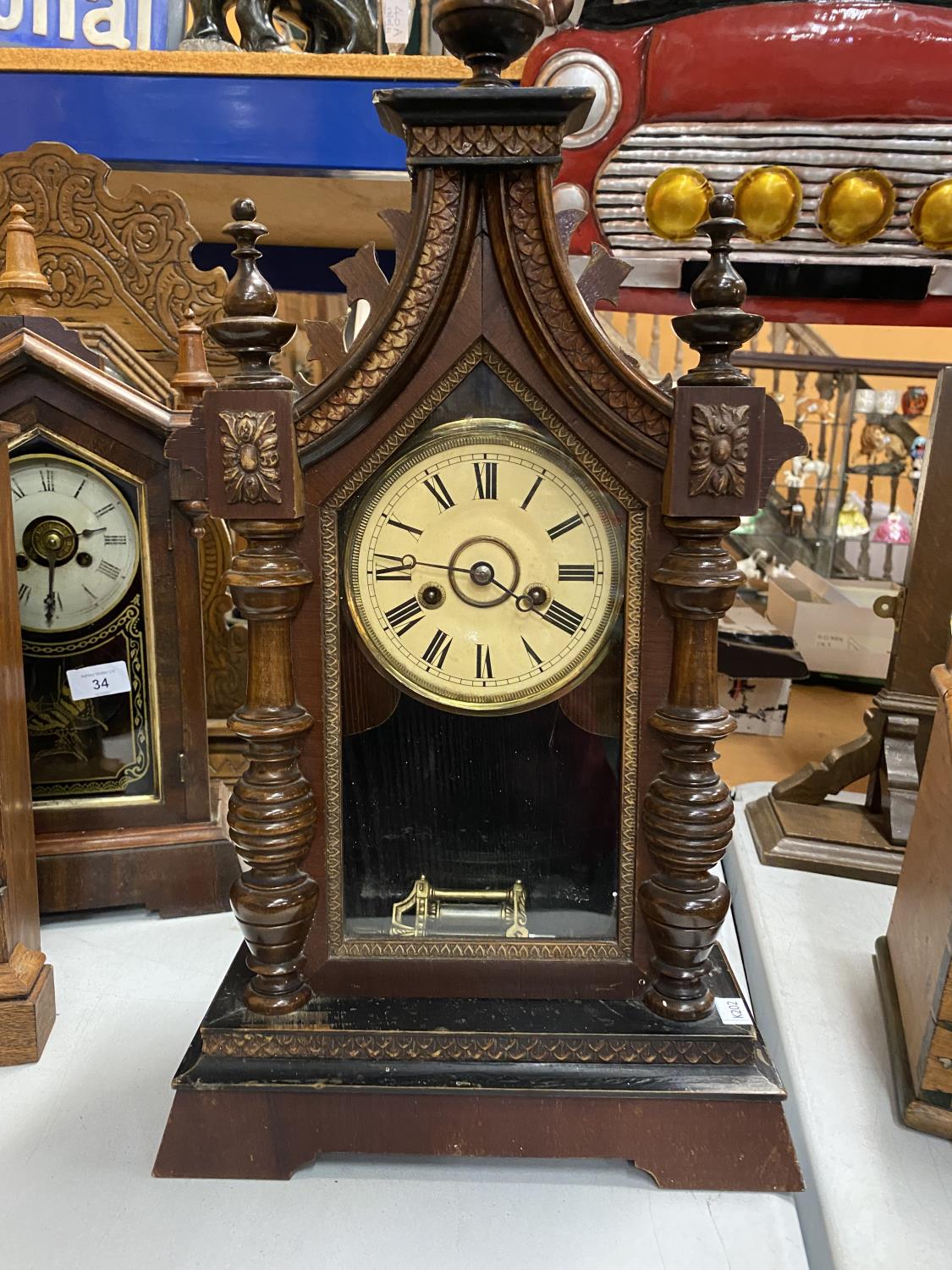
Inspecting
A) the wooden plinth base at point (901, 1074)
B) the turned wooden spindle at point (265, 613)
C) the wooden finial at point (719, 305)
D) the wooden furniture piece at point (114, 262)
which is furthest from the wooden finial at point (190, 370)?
the wooden plinth base at point (901, 1074)

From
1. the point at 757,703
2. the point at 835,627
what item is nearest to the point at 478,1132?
the point at 757,703

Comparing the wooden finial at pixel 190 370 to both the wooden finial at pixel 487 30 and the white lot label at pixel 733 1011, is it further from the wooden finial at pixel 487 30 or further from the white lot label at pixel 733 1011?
the white lot label at pixel 733 1011

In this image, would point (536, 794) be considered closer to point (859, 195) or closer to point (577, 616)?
point (577, 616)

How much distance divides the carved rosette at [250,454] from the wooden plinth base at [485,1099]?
508 millimetres

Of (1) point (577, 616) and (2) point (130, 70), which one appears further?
(2) point (130, 70)

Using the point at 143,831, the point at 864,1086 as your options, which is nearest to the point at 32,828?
the point at 143,831

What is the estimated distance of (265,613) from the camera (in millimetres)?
803

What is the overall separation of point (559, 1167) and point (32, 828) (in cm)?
72

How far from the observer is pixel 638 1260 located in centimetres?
76

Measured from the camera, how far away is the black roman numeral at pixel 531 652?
2.80 feet

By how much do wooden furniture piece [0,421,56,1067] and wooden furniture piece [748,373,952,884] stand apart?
104cm

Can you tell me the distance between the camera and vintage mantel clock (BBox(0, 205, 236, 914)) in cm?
113

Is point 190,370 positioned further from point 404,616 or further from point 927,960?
point 927,960

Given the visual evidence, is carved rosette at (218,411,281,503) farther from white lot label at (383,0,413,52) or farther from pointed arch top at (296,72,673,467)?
white lot label at (383,0,413,52)
